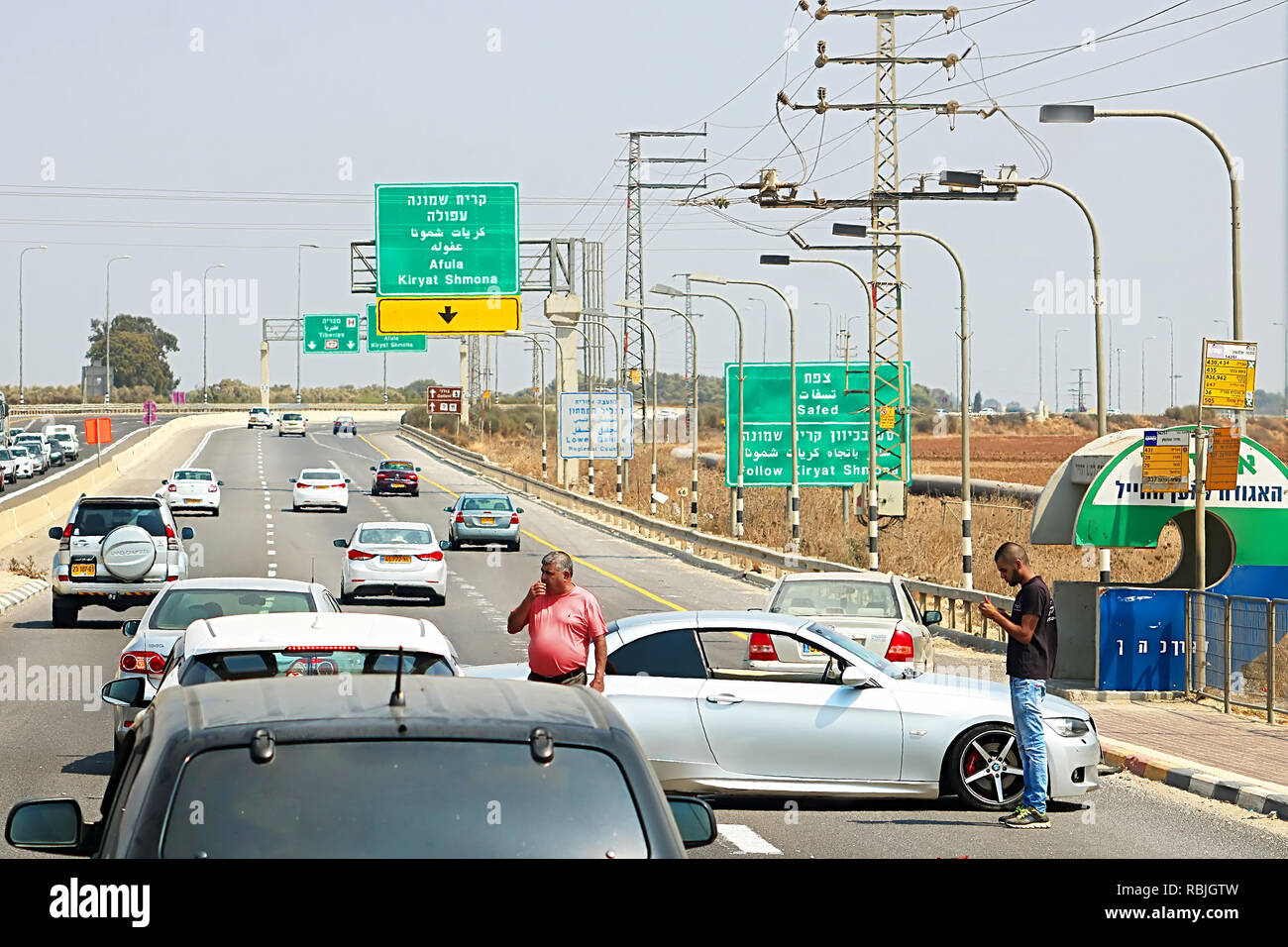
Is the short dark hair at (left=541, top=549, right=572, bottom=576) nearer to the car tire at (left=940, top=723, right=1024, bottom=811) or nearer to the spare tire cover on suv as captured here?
the car tire at (left=940, top=723, right=1024, bottom=811)

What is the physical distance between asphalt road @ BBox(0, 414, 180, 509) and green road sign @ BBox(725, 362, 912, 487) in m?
20.3

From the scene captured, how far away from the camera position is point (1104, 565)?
22500 millimetres

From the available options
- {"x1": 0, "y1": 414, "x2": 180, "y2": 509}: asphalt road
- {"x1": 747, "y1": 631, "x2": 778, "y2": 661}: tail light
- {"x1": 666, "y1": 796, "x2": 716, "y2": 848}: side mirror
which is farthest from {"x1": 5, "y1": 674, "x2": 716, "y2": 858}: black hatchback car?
{"x1": 0, "y1": 414, "x2": 180, "y2": 509}: asphalt road

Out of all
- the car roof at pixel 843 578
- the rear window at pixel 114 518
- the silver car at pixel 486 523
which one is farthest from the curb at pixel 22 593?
the car roof at pixel 843 578

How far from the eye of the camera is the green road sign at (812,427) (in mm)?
42062

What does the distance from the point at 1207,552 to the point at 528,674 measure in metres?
14.0

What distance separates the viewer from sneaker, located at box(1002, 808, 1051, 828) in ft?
36.9

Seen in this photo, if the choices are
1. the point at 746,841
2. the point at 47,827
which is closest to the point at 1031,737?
the point at 746,841

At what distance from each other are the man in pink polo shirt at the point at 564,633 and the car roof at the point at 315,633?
1.60 meters

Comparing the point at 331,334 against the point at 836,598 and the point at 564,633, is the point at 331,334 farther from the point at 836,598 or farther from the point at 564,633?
the point at 564,633

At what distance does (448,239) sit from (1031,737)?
36253 millimetres

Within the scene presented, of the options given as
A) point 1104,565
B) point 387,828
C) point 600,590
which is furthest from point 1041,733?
A: point 600,590

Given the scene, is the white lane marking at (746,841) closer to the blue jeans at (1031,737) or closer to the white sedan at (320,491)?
the blue jeans at (1031,737)

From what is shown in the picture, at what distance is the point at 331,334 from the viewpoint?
304ft
